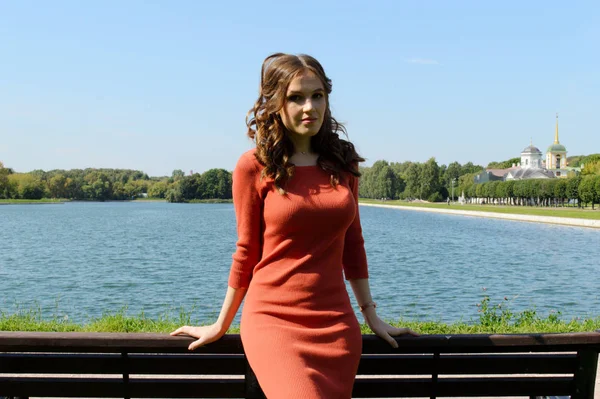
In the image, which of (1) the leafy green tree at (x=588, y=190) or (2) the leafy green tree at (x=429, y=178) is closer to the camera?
→ (1) the leafy green tree at (x=588, y=190)

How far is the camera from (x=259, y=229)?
8.39 feet

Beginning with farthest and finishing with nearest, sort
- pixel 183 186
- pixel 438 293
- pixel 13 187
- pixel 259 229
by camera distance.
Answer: pixel 183 186, pixel 13 187, pixel 438 293, pixel 259 229

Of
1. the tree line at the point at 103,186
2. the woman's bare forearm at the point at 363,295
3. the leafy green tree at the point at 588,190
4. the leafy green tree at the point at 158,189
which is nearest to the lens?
the woman's bare forearm at the point at 363,295

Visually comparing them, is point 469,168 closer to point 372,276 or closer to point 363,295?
point 372,276

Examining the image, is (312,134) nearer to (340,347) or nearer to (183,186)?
(340,347)

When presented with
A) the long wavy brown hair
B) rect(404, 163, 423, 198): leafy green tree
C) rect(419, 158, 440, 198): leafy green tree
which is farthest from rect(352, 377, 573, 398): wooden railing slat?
rect(404, 163, 423, 198): leafy green tree

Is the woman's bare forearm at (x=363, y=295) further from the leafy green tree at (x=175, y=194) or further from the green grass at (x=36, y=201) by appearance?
the leafy green tree at (x=175, y=194)

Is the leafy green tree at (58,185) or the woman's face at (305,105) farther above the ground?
the leafy green tree at (58,185)

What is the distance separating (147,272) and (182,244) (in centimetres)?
1215

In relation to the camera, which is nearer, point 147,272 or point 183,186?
point 147,272

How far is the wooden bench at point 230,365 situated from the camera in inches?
104

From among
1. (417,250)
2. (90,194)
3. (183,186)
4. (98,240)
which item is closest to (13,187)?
(90,194)

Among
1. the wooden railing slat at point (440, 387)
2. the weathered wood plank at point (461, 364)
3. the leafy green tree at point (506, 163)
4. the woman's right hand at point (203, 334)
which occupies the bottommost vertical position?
the wooden railing slat at point (440, 387)

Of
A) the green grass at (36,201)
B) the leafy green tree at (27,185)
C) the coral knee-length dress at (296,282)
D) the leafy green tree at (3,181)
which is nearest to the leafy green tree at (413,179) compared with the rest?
the leafy green tree at (27,185)
